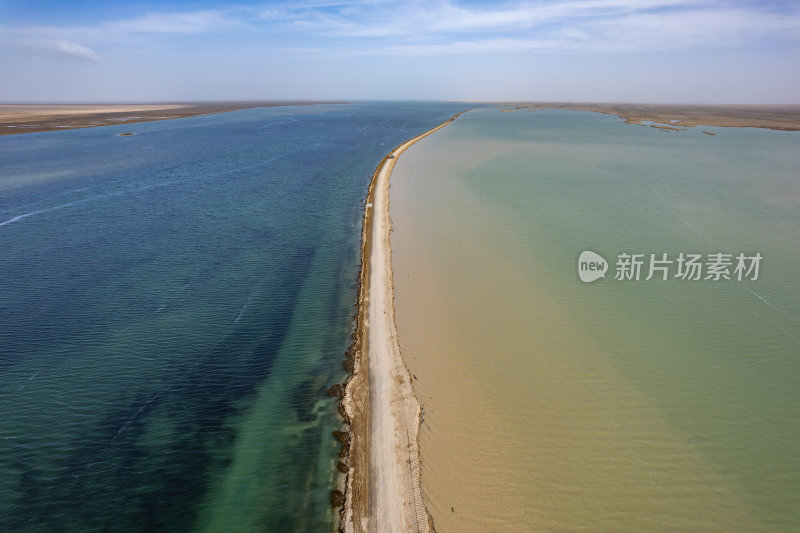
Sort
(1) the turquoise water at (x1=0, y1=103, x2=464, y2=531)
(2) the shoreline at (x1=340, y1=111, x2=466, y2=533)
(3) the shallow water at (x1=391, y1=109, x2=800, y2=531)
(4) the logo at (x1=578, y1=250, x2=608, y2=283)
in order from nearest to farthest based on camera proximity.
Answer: (2) the shoreline at (x1=340, y1=111, x2=466, y2=533) < (3) the shallow water at (x1=391, y1=109, x2=800, y2=531) < (1) the turquoise water at (x1=0, y1=103, x2=464, y2=531) < (4) the logo at (x1=578, y1=250, x2=608, y2=283)

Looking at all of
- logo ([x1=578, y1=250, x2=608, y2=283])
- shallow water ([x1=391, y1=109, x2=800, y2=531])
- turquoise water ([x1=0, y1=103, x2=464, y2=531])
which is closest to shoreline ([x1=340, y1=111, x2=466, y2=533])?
shallow water ([x1=391, y1=109, x2=800, y2=531])

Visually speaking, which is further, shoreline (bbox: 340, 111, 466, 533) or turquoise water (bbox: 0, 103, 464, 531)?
turquoise water (bbox: 0, 103, 464, 531)

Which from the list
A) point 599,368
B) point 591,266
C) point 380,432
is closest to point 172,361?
point 380,432

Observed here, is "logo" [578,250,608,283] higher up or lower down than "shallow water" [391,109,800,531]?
higher up

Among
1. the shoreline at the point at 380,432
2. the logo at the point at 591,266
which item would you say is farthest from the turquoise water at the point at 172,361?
the logo at the point at 591,266

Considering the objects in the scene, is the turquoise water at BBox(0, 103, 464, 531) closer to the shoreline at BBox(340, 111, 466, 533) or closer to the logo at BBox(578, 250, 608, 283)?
the shoreline at BBox(340, 111, 466, 533)

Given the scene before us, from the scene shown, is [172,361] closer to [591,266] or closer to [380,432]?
[380,432]
